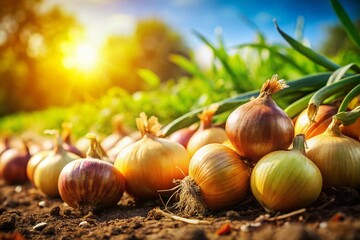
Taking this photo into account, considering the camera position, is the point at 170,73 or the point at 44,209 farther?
the point at 170,73

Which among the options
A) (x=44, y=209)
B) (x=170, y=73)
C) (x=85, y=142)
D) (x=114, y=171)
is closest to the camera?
(x=114, y=171)

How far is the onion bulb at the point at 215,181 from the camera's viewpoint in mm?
1637

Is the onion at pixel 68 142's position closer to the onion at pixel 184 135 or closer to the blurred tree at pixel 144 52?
the onion at pixel 184 135

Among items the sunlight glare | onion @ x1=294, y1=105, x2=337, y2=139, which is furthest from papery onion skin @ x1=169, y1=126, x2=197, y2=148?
the sunlight glare

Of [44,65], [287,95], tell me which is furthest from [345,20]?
[44,65]

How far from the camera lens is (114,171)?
6.43 ft

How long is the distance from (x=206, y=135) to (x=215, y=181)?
58 cm

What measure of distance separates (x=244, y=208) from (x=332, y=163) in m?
0.40

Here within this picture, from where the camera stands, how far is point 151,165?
1.92 meters

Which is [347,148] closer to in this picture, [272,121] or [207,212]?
[272,121]

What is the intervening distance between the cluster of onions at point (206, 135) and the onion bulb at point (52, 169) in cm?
79

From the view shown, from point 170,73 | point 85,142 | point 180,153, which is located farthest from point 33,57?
point 180,153

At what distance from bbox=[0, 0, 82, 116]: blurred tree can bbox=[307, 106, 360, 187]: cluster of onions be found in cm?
2016

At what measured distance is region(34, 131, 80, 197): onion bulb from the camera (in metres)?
2.46
